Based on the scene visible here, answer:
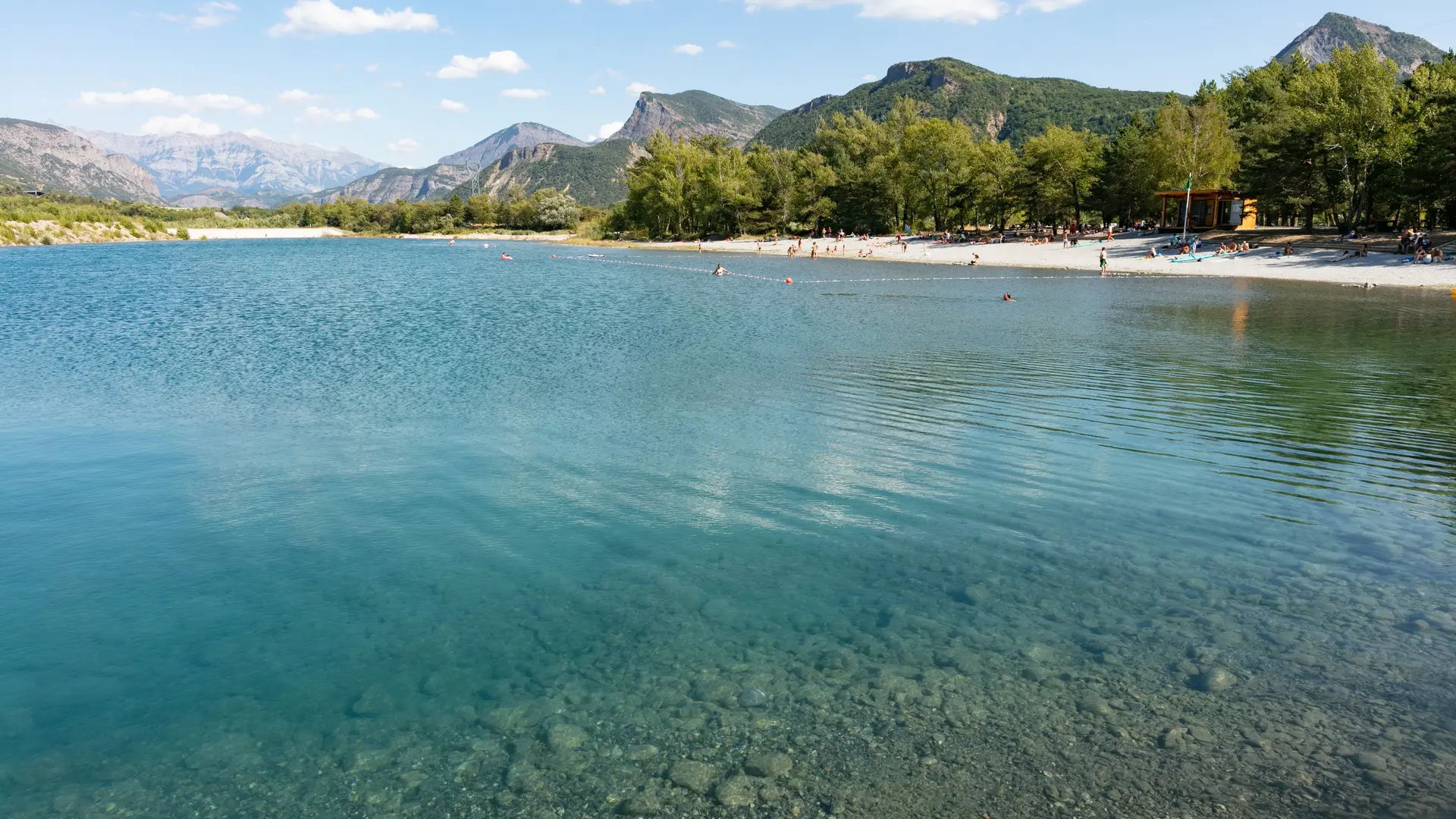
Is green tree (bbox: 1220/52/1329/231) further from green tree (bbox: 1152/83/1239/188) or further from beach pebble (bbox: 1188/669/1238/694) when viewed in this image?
beach pebble (bbox: 1188/669/1238/694)

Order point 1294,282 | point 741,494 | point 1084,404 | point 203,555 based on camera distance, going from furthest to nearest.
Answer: point 1294,282
point 1084,404
point 741,494
point 203,555

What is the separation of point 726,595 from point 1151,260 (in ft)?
270

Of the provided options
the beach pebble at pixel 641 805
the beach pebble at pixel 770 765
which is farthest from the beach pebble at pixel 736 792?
the beach pebble at pixel 641 805

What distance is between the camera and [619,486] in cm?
1658

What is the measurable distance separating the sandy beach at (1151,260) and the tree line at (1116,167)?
6748 millimetres

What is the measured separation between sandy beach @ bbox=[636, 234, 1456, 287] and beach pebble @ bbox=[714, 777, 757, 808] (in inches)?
2796

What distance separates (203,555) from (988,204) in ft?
360

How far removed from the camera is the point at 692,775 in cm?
805

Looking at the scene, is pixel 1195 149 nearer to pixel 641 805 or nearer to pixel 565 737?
pixel 565 737

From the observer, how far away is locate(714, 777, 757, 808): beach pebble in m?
7.66

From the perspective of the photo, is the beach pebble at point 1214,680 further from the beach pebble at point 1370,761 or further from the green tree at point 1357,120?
the green tree at point 1357,120

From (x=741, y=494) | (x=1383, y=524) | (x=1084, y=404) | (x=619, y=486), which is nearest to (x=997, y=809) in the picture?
(x=741, y=494)

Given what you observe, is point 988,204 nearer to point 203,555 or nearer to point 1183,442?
point 1183,442

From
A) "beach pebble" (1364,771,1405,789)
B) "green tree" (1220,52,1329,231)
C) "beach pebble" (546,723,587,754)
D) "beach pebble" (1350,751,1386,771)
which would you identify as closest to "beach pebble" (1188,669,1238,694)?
"beach pebble" (1350,751,1386,771)
